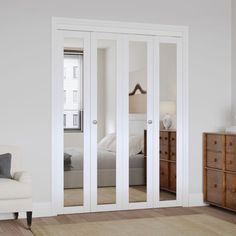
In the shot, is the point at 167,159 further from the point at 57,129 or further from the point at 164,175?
the point at 57,129

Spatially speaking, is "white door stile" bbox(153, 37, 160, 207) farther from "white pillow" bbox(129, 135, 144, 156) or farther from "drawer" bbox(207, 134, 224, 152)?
"drawer" bbox(207, 134, 224, 152)

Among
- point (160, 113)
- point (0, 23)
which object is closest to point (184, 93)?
point (160, 113)

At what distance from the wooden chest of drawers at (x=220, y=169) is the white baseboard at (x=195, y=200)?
0.06 metres

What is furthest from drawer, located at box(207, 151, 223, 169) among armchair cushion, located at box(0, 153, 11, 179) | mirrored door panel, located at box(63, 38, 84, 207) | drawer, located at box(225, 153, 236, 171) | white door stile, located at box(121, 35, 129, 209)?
armchair cushion, located at box(0, 153, 11, 179)

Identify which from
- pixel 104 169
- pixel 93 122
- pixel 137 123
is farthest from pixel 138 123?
pixel 104 169

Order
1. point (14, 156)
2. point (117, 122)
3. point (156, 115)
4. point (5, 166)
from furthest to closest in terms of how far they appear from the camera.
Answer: point (156, 115) → point (117, 122) → point (14, 156) → point (5, 166)

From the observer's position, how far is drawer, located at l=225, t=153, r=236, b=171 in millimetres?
5500

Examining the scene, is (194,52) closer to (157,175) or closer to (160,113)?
(160,113)

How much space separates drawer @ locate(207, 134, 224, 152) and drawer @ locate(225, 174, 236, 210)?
345 mm

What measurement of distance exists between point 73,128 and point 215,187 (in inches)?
68.8

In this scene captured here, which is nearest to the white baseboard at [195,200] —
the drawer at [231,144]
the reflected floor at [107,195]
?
the reflected floor at [107,195]

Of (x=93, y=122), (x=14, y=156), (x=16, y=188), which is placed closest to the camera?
(x=16, y=188)

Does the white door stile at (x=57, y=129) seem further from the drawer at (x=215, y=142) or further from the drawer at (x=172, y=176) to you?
the drawer at (x=215, y=142)

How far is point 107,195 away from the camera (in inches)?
226
